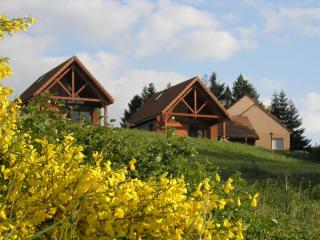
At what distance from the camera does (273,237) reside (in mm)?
6562

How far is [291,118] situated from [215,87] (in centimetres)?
1589

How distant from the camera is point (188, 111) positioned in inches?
1393

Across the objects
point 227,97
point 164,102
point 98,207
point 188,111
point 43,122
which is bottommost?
point 98,207

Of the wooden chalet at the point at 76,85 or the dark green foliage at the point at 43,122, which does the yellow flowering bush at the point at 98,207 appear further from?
the wooden chalet at the point at 76,85

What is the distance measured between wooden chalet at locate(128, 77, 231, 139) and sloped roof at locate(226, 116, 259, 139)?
34.4 ft

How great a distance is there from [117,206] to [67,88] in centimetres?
2938

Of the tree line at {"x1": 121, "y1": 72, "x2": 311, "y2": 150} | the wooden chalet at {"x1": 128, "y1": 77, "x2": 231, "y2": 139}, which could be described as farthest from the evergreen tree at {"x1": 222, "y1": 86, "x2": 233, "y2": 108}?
the wooden chalet at {"x1": 128, "y1": 77, "x2": 231, "y2": 139}

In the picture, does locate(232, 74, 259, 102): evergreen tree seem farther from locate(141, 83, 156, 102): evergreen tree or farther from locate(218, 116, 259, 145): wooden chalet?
locate(218, 116, 259, 145): wooden chalet

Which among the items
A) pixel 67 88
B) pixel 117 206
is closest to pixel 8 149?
pixel 117 206

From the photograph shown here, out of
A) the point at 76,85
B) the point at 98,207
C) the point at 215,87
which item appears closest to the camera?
the point at 98,207

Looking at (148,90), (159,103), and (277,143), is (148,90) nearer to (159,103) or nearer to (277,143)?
(277,143)

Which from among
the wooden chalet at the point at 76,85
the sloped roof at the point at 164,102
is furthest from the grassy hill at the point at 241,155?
the sloped roof at the point at 164,102

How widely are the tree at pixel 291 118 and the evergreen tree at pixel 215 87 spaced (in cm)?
837

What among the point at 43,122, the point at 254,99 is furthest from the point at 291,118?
the point at 43,122
